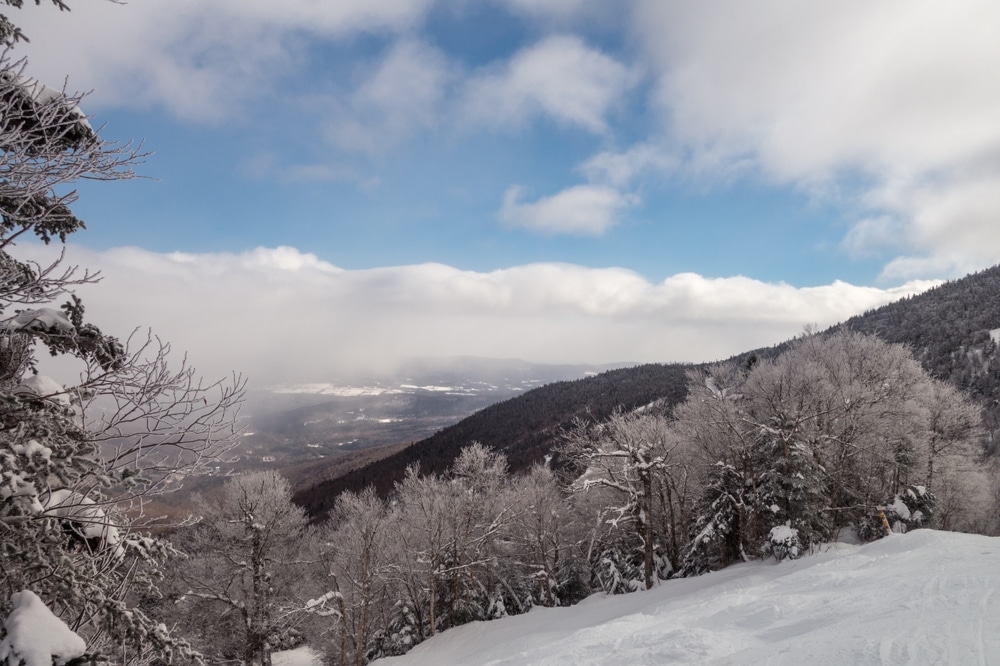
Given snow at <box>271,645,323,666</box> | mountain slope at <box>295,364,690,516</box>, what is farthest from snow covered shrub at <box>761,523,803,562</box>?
mountain slope at <box>295,364,690,516</box>

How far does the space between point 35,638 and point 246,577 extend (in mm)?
24951

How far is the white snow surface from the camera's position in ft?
23.2

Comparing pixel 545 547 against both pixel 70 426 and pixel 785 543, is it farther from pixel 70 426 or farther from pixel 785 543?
pixel 70 426

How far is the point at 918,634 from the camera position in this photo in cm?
720

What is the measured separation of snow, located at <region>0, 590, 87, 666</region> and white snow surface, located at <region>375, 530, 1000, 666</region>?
8.34 metres

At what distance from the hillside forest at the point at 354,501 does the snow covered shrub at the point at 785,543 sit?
0.08 meters

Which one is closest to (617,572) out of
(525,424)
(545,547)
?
(545,547)

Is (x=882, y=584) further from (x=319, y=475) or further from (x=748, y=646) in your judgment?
(x=319, y=475)

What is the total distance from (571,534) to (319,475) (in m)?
126

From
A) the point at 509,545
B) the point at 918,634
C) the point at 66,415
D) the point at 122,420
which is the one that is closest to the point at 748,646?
the point at 918,634

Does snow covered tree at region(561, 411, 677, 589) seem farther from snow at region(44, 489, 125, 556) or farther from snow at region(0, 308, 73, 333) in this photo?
snow at region(0, 308, 73, 333)

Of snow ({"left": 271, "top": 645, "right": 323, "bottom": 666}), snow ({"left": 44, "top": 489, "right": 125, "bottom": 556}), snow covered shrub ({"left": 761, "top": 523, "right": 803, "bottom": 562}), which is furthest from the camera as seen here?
snow ({"left": 271, "top": 645, "right": 323, "bottom": 666})

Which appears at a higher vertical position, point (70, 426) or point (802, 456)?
point (70, 426)

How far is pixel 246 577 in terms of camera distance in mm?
24641
